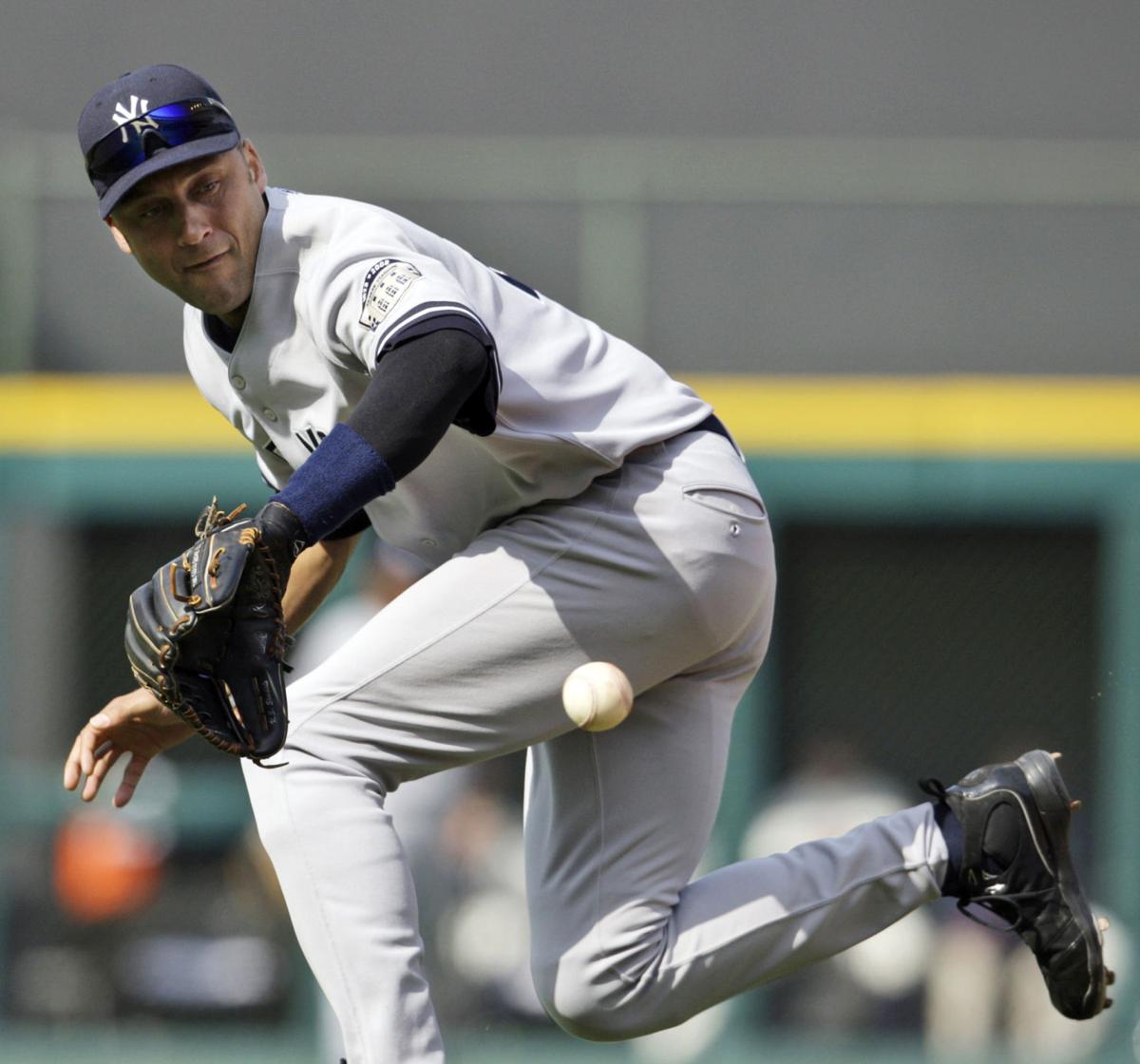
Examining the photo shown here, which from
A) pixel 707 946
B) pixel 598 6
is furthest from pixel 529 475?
pixel 598 6

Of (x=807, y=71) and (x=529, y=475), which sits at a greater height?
(x=529, y=475)

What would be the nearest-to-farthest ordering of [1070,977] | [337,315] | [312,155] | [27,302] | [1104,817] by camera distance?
[337,315], [1070,977], [1104,817], [27,302], [312,155]

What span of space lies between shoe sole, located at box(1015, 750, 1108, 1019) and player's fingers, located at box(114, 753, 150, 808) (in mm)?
1369

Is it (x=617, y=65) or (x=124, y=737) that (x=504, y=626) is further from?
(x=617, y=65)

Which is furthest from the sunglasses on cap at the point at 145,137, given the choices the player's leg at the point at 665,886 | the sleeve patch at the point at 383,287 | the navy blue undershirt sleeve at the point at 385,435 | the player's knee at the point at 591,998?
the player's knee at the point at 591,998

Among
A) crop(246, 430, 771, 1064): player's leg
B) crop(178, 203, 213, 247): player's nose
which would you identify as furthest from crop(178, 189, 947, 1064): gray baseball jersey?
crop(178, 203, 213, 247): player's nose

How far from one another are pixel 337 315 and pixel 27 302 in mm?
5283

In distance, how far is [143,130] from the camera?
2.32 m

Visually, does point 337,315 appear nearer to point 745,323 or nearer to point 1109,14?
point 745,323

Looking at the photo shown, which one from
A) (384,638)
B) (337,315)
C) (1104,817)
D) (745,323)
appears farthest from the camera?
(745,323)

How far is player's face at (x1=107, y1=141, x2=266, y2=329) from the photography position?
236 cm

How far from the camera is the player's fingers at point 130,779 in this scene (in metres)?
2.81

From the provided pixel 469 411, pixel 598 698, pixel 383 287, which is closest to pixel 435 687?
pixel 598 698

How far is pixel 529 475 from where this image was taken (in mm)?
2566
